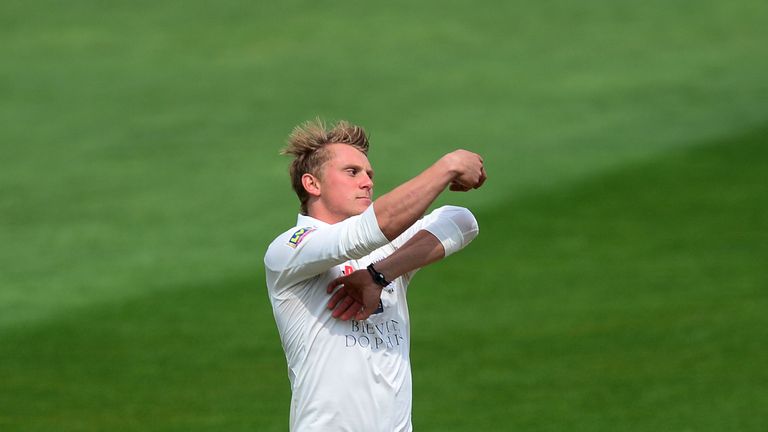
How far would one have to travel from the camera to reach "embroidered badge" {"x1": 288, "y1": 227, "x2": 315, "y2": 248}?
5.80m

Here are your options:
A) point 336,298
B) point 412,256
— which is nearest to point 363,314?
point 336,298

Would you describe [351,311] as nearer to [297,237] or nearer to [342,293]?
[342,293]

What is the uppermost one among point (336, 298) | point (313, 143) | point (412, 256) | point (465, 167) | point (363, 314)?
point (313, 143)

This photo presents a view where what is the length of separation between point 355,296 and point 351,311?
0.24 feet

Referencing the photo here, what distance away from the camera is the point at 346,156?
20.4 feet

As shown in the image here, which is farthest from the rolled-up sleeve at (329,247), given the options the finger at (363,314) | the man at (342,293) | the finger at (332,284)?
the finger at (363,314)

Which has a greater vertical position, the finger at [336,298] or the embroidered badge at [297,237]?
the embroidered badge at [297,237]

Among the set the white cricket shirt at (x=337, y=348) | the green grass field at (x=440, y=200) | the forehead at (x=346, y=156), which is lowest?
the white cricket shirt at (x=337, y=348)

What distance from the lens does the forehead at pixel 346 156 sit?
621 cm

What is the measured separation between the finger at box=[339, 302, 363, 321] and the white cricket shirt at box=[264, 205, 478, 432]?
0.10 meters

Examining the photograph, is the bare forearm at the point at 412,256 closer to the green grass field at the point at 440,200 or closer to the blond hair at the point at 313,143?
the blond hair at the point at 313,143

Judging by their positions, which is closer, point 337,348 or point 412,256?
point 412,256

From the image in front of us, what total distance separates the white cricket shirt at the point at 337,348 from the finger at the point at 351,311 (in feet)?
0.32

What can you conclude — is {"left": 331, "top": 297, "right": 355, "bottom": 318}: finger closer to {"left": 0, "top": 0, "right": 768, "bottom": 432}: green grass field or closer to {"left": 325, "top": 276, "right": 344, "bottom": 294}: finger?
{"left": 325, "top": 276, "right": 344, "bottom": 294}: finger
